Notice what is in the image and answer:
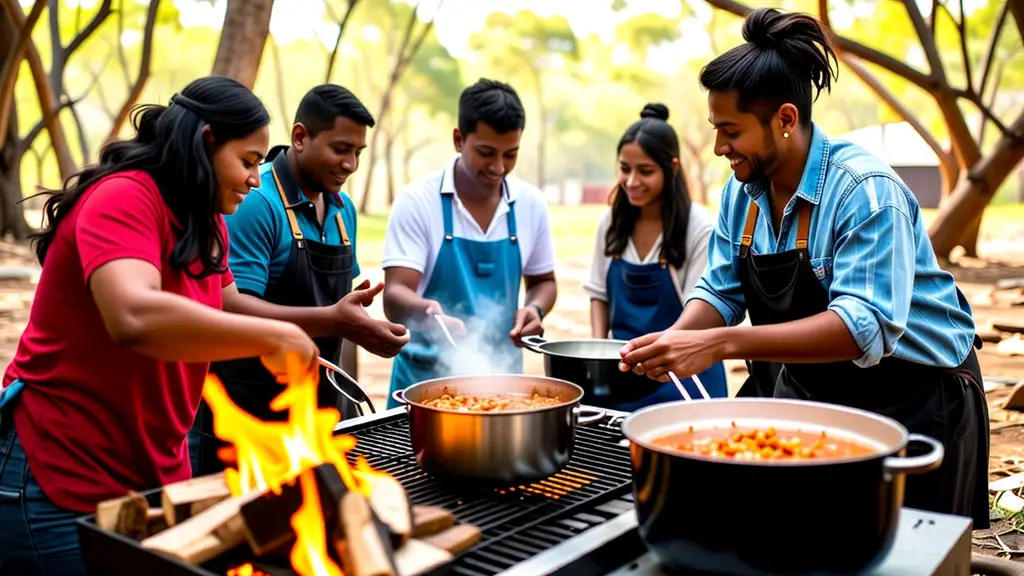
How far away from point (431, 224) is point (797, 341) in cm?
206

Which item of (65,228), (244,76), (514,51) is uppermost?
(514,51)

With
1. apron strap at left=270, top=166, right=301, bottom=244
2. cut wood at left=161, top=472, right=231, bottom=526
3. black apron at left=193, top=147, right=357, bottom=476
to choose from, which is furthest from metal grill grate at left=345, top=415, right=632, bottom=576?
apron strap at left=270, top=166, right=301, bottom=244

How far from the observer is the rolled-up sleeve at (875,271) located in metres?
2.28

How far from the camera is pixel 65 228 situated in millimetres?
2053

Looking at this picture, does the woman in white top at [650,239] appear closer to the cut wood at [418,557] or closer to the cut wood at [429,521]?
the cut wood at [429,521]

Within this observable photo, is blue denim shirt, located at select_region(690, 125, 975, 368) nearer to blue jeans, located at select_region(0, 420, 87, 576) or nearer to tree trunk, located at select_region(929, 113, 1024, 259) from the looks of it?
blue jeans, located at select_region(0, 420, 87, 576)

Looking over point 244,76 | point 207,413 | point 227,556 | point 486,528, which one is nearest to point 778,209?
point 486,528

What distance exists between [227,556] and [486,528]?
0.53 m

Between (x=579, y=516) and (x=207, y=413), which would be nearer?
(x=579, y=516)

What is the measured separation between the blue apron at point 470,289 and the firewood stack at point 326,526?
6.90 feet

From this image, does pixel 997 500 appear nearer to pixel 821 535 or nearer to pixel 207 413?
pixel 821 535

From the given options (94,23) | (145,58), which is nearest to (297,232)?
(94,23)

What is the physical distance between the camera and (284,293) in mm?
3328

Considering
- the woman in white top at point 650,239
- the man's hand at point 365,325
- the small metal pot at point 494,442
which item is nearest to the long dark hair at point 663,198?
the woman in white top at point 650,239
